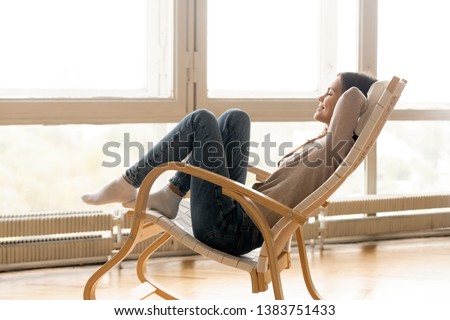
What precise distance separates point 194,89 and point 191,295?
1337mm

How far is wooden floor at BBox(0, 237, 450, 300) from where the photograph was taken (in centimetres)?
353

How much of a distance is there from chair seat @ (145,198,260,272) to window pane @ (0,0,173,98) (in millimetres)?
1453

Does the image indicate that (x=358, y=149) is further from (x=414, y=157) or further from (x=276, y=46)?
(x=414, y=157)

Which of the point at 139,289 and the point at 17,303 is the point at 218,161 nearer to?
the point at 139,289

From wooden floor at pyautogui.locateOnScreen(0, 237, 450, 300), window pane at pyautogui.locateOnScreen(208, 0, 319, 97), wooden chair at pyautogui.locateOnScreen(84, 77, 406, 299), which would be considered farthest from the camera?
window pane at pyautogui.locateOnScreen(208, 0, 319, 97)

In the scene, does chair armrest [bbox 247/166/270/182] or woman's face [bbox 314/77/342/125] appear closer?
woman's face [bbox 314/77/342/125]

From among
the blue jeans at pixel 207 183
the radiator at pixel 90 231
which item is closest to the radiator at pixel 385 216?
the radiator at pixel 90 231

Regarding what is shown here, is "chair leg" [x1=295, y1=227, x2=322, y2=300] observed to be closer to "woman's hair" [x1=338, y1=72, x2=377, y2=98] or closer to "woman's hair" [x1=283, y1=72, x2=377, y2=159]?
"woman's hair" [x1=283, y1=72, x2=377, y2=159]

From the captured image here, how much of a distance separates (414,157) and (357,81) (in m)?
2.25

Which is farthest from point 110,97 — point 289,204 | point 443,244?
point 443,244

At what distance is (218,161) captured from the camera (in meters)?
2.88

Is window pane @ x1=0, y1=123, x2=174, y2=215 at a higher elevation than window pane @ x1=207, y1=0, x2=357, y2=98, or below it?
below

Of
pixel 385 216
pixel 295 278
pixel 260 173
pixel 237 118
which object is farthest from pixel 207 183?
pixel 385 216

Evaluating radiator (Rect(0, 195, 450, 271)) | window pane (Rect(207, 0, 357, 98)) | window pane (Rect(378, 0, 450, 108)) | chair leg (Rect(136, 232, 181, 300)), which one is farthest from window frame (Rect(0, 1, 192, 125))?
window pane (Rect(378, 0, 450, 108))
